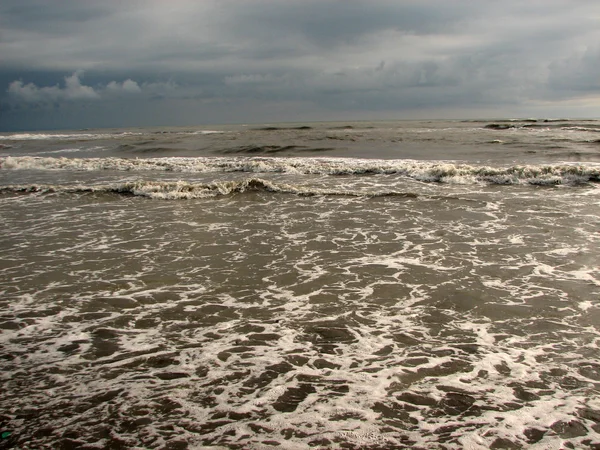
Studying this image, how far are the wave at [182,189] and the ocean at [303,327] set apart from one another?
2.62m

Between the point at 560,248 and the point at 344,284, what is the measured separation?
4.87 metres

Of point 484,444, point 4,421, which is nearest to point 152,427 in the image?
point 4,421


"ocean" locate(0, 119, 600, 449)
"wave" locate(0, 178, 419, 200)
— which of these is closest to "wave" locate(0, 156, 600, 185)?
"wave" locate(0, 178, 419, 200)

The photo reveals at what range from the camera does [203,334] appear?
17.5 feet

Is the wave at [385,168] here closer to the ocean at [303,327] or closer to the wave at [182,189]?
the wave at [182,189]

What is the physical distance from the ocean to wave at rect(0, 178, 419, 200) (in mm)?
2621

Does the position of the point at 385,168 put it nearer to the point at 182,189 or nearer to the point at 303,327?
the point at 182,189

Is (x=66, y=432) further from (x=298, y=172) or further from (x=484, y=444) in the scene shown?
(x=298, y=172)

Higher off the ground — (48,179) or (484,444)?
(48,179)

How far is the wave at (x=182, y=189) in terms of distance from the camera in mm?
15320

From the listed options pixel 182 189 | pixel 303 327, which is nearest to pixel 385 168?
pixel 182 189

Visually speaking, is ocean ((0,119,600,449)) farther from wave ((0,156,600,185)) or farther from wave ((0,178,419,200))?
wave ((0,156,600,185))

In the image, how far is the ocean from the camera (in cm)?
372

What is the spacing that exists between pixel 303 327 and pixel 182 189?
1193 cm
